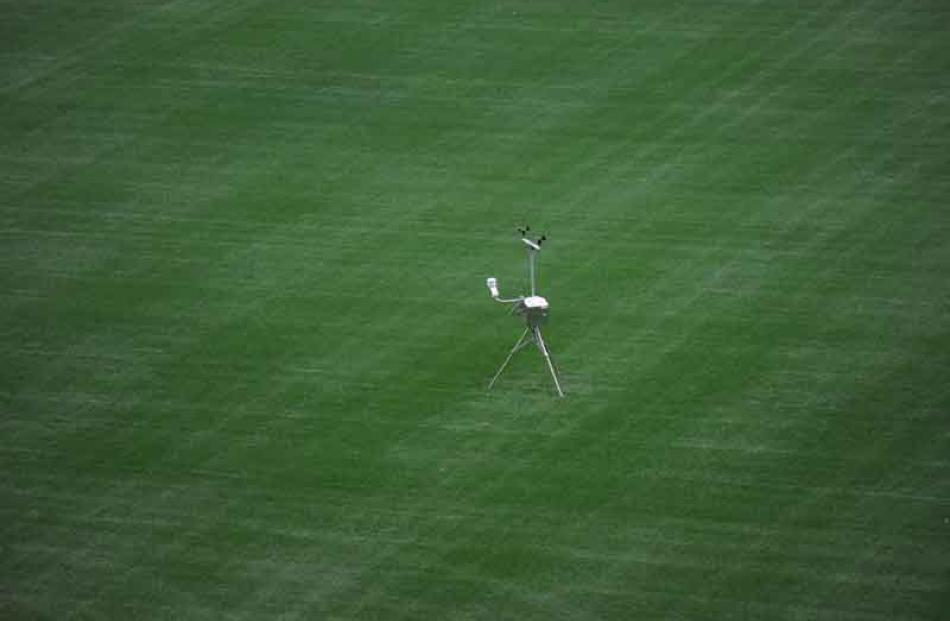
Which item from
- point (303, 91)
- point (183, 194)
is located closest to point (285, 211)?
point (183, 194)

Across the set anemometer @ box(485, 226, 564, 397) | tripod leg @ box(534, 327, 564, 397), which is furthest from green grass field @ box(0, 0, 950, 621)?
anemometer @ box(485, 226, 564, 397)

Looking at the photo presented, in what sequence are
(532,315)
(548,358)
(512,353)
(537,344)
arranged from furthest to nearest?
1. (512,353)
2. (537,344)
3. (532,315)
4. (548,358)

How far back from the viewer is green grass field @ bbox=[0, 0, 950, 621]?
15891 mm

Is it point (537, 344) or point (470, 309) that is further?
point (470, 309)

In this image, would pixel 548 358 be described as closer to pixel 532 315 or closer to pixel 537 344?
pixel 537 344

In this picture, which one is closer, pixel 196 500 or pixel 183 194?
pixel 196 500

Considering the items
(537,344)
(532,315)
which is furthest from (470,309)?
(532,315)

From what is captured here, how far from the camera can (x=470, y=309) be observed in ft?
66.6

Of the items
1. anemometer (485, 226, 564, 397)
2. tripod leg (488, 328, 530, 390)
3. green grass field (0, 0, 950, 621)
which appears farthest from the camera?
tripod leg (488, 328, 530, 390)

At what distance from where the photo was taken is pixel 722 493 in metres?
16.7

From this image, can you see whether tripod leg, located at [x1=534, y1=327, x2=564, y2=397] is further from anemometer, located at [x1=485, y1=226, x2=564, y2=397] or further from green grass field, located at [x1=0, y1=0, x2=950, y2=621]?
green grass field, located at [x1=0, y1=0, x2=950, y2=621]

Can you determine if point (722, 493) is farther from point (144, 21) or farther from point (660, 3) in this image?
point (144, 21)

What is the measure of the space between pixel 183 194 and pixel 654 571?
10.1 meters

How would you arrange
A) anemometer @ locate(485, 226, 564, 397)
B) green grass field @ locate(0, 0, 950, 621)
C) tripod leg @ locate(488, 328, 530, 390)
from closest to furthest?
green grass field @ locate(0, 0, 950, 621) → anemometer @ locate(485, 226, 564, 397) → tripod leg @ locate(488, 328, 530, 390)
